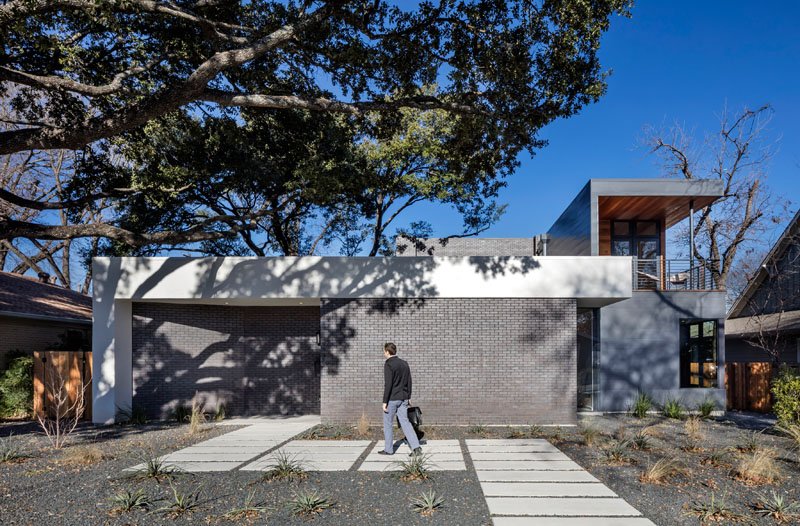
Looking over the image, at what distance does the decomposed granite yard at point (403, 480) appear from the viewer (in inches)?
213

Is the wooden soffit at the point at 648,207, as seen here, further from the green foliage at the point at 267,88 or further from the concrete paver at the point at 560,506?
the concrete paver at the point at 560,506

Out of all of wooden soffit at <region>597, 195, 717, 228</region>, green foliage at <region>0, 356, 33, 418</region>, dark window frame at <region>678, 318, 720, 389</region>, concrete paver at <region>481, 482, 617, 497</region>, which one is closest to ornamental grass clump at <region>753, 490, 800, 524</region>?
concrete paver at <region>481, 482, 617, 497</region>

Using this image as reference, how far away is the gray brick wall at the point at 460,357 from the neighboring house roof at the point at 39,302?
8487mm

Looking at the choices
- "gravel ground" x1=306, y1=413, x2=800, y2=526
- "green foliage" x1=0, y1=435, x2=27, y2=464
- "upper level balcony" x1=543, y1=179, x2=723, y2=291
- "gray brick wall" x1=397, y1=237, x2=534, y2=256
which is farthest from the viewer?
"gray brick wall" x1=397, y1=237, x2=534, y2=256

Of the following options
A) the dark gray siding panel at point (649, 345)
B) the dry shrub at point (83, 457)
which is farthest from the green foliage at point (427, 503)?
the dark gray siding panel at point (649, 345)

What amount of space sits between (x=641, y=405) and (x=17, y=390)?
1549 cm

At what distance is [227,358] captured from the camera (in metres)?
12.9

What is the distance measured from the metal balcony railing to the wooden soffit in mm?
1705

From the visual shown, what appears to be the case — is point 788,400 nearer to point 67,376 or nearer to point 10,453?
point 10,453

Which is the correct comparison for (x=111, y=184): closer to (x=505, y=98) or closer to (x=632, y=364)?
(x=505, y=98)

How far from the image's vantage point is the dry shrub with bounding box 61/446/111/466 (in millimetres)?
7574

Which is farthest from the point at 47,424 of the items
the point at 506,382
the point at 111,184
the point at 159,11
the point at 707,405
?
the point at 707,405

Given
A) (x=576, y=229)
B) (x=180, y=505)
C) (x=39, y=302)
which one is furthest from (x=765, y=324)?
(x=39, y=302)

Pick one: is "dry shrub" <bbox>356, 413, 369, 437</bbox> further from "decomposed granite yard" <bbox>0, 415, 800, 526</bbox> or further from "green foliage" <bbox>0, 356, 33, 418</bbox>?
"green foliage" <bbox>0, 356, 33, 418</bbox>
